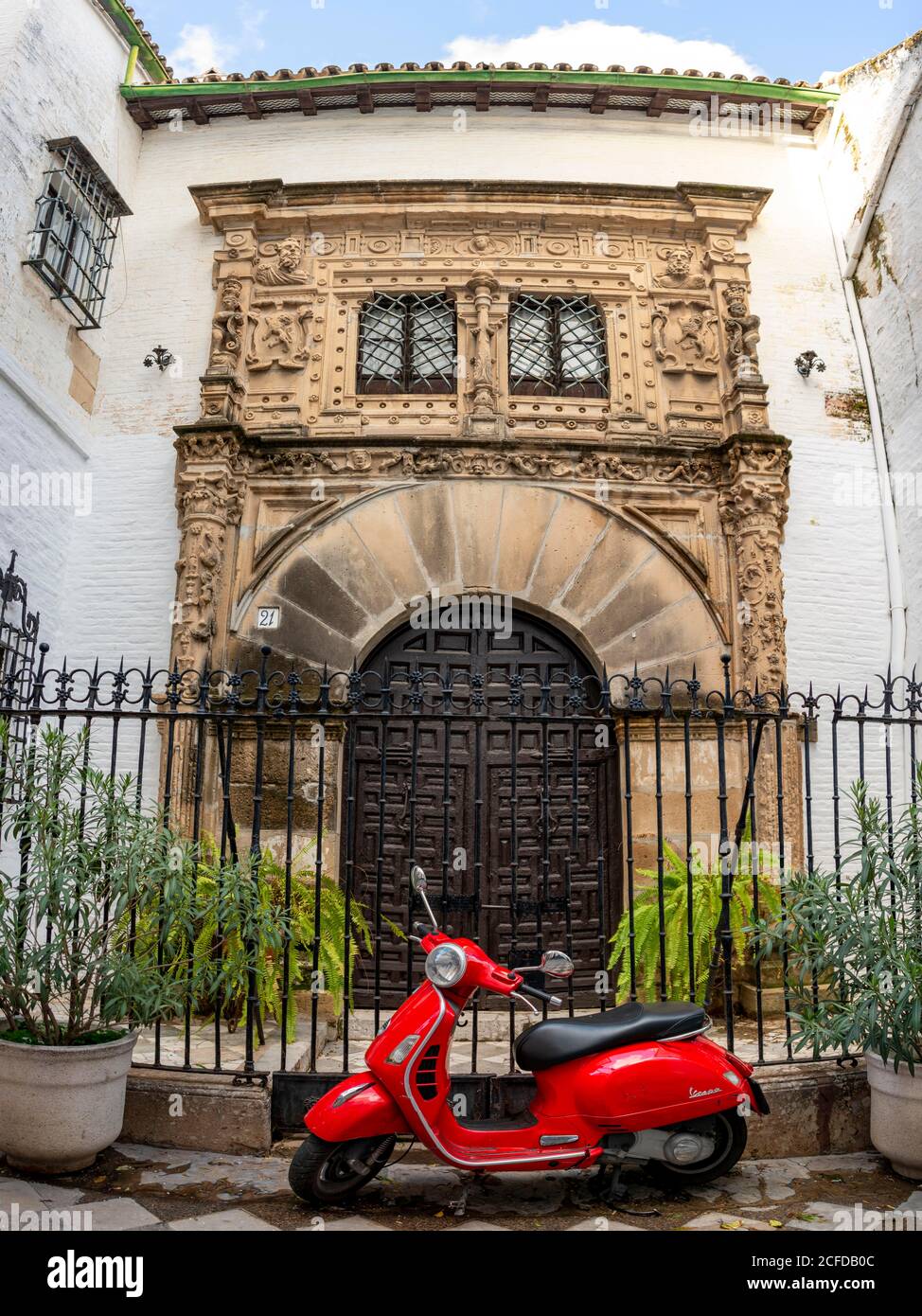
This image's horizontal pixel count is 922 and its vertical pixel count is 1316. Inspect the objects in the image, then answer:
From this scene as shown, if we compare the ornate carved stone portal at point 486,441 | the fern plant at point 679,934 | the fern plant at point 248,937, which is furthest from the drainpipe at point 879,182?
the fern plant at point 248,937

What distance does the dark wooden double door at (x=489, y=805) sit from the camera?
6797 millimetres

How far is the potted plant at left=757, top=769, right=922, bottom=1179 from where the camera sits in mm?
3697

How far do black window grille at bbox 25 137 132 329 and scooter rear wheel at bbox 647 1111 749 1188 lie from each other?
7247mm

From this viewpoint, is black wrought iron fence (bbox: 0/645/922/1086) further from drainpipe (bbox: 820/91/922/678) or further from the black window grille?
the black window grille

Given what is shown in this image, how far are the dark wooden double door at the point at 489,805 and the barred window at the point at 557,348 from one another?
2.15 meters

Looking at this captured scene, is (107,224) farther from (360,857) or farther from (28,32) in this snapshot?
(360,857)

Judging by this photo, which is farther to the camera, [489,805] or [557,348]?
[557,348]

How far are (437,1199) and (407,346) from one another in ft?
21.1

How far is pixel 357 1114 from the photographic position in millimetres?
3344

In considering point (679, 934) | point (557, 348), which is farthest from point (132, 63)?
point (679, 934)

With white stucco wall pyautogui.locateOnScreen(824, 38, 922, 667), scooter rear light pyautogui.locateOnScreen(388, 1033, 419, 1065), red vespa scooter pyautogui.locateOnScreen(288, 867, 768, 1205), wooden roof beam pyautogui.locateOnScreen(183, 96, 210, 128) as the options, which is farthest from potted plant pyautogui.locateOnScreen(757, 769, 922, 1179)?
wooden roof beam pyautogui.locateOnScreen(183, 96, 210, 128)

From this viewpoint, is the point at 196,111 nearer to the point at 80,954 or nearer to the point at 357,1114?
the point at 80,954

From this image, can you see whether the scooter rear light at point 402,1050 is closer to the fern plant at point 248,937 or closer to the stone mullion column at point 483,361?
the fern plant at point 248,937
